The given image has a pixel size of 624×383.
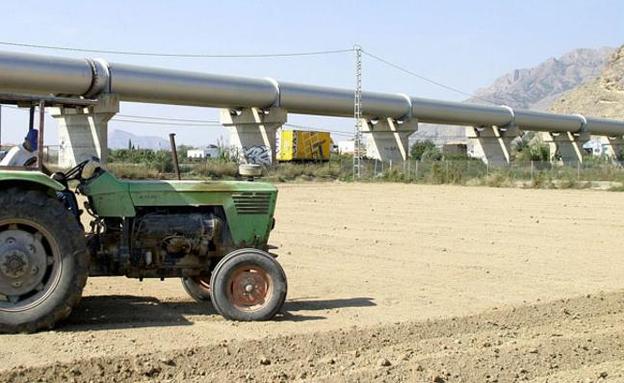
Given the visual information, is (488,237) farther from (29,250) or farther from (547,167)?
(547,167)

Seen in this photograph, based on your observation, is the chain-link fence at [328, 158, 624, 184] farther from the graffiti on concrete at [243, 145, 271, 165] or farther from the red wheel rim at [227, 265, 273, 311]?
the red wheel rim at [227, 265, 273, 311]

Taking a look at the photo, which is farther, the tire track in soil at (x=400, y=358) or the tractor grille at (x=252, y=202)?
the tractor grille at (x=252, y=202)

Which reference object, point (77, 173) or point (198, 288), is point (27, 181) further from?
point (198, 288)

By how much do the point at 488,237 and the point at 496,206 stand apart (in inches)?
383

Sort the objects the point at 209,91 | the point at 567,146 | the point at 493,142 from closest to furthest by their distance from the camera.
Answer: the point at 209,91, the point at 493,142, the point at 567,146

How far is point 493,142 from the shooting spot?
76.1 metres

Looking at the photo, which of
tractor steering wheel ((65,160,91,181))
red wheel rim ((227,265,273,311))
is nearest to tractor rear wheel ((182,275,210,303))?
red wheel rim ((227,265,273,311))

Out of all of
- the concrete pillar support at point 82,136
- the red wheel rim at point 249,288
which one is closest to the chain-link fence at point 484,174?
the concrete pillar support at point 82,136

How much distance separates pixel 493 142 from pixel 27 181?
71121 millimetres

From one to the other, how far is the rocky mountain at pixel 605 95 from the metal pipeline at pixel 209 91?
4964cm

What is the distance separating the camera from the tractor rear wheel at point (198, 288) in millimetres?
9603

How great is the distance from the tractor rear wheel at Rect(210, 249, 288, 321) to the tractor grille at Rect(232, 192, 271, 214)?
0.55 metres

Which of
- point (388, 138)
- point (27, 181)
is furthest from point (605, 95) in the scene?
point (27, 181)

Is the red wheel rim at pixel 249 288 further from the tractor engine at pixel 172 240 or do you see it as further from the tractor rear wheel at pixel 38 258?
the tractor rear wheel at pixel 38 258
